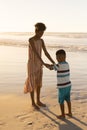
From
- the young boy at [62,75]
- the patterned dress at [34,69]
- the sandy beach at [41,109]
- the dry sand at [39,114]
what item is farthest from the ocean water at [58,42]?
the young boy at [62,75]

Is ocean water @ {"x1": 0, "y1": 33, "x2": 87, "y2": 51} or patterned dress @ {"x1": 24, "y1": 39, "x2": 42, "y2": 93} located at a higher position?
ocean water @ {"x1": 0, "y1": 33, "x2": 87, "y2": 51}

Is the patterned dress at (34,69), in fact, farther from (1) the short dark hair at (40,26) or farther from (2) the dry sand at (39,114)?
(2) the dry sand at (39,114)

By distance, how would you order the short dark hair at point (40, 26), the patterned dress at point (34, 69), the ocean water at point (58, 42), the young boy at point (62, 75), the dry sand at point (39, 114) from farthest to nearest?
the ocean water at point (58, 42) < the patterned dress at point (34, 69) < the short dark hair at point (40, 26) < the young boy at point (62, 75) < the dry sand at point (39, 114)

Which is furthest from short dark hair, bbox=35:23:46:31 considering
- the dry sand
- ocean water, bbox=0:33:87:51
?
ocean water, bbox=0:33:87:51

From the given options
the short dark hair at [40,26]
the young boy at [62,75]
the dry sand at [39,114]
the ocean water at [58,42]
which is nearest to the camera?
the dry sand at [39,114]

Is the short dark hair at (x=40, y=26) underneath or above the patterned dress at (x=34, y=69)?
above

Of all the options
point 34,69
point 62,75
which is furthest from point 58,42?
point 62,75

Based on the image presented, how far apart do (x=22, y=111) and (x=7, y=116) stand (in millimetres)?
439

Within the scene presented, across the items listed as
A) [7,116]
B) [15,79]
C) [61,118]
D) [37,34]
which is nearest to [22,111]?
[7,116]

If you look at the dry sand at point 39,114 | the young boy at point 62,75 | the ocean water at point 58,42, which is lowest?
the dry sand at point 39,114

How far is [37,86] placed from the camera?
675 cm

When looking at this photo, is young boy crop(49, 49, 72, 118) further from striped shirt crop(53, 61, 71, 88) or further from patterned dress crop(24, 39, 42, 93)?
patterned dress crop(24, 39, 42, 93)

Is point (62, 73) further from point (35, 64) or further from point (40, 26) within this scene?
point (40, 26)

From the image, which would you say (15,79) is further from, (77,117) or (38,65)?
(77,117)
